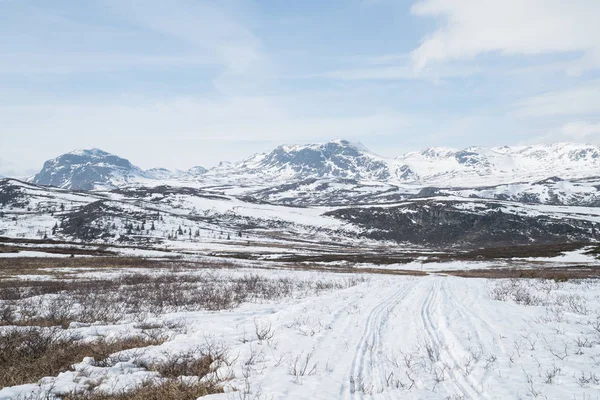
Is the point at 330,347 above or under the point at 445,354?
under

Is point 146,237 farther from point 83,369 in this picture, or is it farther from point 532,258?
point 83,369

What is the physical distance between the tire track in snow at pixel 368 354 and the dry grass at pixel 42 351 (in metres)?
5.47

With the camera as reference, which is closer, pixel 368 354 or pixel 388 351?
pixel 368 354

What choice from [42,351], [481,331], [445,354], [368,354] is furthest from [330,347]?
[42,351]

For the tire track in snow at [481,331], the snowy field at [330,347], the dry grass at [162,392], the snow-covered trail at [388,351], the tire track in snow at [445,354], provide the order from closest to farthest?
the dry grass at [162,392], the snowy field at [330,347], the snow-covered trail at [388,351], the tire track in snow at [445,354], the tire track in snow at [481,331]

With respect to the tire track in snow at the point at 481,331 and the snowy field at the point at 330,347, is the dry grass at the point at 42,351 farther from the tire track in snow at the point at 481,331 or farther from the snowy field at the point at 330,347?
the tire track in snow at the point at 481,331

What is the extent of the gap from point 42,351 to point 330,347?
6.99 m

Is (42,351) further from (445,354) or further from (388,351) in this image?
(445,354)

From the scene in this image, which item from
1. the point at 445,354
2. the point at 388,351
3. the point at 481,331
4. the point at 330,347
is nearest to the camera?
the point at 445,354

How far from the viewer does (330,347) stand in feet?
33.2

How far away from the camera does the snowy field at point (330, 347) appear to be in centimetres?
709

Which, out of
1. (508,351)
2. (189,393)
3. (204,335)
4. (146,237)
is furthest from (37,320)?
(146,237)

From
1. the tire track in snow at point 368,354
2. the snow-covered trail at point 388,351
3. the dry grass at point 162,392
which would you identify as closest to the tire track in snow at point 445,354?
the snow-covered trail at point 388,351

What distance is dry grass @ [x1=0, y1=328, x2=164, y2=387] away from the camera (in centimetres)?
734
